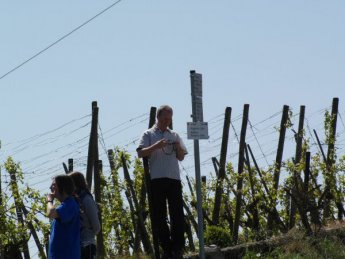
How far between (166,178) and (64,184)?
2251 mm

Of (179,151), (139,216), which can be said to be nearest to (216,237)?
(139,216)

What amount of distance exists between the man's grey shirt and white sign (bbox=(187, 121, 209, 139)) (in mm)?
1206

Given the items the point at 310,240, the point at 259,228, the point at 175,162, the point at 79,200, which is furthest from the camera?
the point at 259,228

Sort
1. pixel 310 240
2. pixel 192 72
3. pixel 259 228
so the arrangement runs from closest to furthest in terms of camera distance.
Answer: pixel 192 72 < pixel 310 240 < pixel 259 228

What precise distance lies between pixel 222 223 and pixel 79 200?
279 inches

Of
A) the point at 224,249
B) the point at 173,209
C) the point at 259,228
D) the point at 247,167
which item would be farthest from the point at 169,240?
the point at 247,167

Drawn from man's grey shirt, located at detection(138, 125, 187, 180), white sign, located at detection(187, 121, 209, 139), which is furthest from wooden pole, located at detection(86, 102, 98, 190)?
white sign, located at detection(187, 121, 209, 139)

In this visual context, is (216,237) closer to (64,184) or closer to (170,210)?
(170,210)

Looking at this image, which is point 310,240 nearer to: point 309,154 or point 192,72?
point 309,154

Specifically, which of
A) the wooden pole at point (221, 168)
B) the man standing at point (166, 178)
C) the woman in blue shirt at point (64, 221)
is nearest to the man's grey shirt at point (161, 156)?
the man standing at point (166, 178)

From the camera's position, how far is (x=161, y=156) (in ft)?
37.3

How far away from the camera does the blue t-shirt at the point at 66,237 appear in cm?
936

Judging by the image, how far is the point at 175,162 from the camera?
11453 mm

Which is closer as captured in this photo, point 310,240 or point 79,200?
point 79,200
